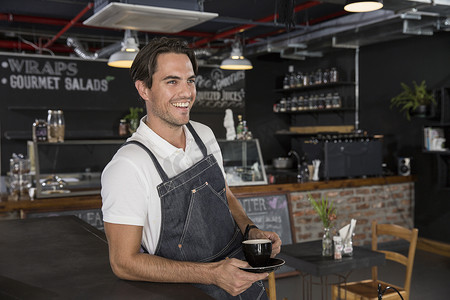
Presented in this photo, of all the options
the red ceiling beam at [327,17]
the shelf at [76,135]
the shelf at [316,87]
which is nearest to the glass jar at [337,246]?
Answer: the red ceiling beam at [327,17]

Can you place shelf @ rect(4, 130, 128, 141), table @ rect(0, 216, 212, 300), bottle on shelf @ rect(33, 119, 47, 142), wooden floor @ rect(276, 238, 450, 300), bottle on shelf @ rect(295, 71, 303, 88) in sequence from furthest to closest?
bottle on shelf @ rect(295, 71, 303, 88)
shelf @ rect(4, 130, 128, 141)
wooden floor @ rect(276, 238, 450, 300)
bottle on shelf @ rect(33, 119, 47, 142)
table @ rect(0, 216, 212, 300)

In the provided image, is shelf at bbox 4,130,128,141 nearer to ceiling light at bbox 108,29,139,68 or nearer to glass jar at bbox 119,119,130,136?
glass jar at bbox 119,119,130,136

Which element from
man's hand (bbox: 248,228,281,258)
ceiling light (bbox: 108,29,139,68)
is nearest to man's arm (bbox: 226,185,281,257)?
man's hand (bbox: 248,228,281,258)

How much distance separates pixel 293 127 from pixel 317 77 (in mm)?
1594

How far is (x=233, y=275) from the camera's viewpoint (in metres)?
1.40

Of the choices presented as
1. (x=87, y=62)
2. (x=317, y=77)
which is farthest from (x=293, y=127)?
(x=87, y=62)

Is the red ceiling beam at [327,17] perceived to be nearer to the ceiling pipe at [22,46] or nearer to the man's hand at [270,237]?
the ceiling pipe at [22,46]

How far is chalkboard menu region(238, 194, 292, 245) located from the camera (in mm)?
5016

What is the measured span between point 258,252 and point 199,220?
0.90 feet

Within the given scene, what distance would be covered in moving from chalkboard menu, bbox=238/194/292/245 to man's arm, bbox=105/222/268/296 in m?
3.53

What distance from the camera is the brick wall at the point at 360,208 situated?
5.43 metres

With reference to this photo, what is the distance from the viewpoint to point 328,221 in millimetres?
3518

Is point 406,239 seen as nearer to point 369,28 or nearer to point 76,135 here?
point 369,28

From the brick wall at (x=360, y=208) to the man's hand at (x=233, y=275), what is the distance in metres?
3.87
